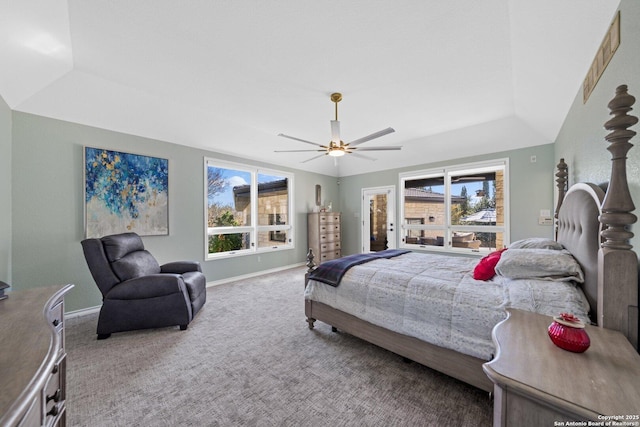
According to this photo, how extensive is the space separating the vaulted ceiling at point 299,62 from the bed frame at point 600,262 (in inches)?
39.5

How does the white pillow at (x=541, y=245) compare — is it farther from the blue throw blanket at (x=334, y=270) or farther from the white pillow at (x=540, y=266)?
the blue throw blanket at (x=334, y=270)

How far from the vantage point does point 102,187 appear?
3434mm

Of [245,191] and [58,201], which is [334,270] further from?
[58,201]

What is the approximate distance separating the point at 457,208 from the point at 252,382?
4.76m

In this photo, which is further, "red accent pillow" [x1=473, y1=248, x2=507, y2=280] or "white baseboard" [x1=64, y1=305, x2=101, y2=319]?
"white baseboard" [x1=64, y1=305, x2=101, y2=319]

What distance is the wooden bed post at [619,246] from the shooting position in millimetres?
1117

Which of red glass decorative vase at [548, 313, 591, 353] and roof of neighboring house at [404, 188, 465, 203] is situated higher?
roof of neighboring house at [404, 188, 465, 203]

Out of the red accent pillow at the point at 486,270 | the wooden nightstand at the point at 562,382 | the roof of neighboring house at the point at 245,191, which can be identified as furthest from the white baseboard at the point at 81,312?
the red accent pillow at the point at 486,270

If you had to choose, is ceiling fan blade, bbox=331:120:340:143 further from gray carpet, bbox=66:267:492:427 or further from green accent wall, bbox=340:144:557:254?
green accent wall, bbox=340:144:557:254

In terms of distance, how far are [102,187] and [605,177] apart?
16.8ft

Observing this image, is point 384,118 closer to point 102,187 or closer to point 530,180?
point 530,180

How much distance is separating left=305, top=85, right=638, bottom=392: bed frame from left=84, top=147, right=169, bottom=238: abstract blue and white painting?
304 cm

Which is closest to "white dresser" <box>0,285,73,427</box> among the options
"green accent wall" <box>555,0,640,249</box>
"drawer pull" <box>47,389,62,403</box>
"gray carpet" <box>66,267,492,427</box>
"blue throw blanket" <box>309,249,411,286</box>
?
"drawer pull" <box>47,389,62,403</box>

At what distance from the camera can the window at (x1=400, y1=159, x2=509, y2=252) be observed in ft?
15.2
